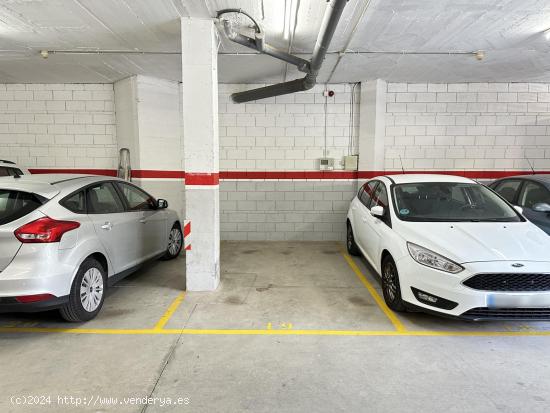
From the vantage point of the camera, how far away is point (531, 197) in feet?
15.9

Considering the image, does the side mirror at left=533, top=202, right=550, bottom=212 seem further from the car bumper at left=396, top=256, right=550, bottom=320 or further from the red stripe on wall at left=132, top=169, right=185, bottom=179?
the red stripe on wall at left=132, top=169, right=185, bottom=179

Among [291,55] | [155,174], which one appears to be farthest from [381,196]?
[155,174]

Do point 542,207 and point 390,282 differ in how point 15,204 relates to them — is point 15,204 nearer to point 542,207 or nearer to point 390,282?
point 390,282

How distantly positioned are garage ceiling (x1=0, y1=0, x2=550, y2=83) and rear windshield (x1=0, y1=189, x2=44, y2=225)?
2232 mm

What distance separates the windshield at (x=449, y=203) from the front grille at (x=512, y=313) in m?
1.11

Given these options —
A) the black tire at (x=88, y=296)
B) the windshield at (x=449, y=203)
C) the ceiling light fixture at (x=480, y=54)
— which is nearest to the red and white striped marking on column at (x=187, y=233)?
the black tire at (x=88, y=296)

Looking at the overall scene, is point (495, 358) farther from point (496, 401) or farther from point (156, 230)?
point (156, 230)

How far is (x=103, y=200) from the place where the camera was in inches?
155

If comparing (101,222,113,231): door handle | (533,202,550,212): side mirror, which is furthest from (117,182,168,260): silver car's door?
(533,202,550,212): side mirror

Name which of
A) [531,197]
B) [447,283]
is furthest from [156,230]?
[531,197]

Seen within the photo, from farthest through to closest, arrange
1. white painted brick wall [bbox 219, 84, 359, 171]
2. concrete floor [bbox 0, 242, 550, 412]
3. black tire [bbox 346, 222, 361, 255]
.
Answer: white painted brick wall [bbox 219, 84, 359, 171] → black tire [bbox 346, 222, 361, 255] → concrete floor [bbox 0, 242, 550, 412]

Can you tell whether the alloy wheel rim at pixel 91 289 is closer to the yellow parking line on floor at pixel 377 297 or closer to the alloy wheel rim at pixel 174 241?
the alloy wheel rim at pixel 174 241

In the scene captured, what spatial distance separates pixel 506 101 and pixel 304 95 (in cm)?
428

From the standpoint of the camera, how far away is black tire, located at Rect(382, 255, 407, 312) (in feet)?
11.5
